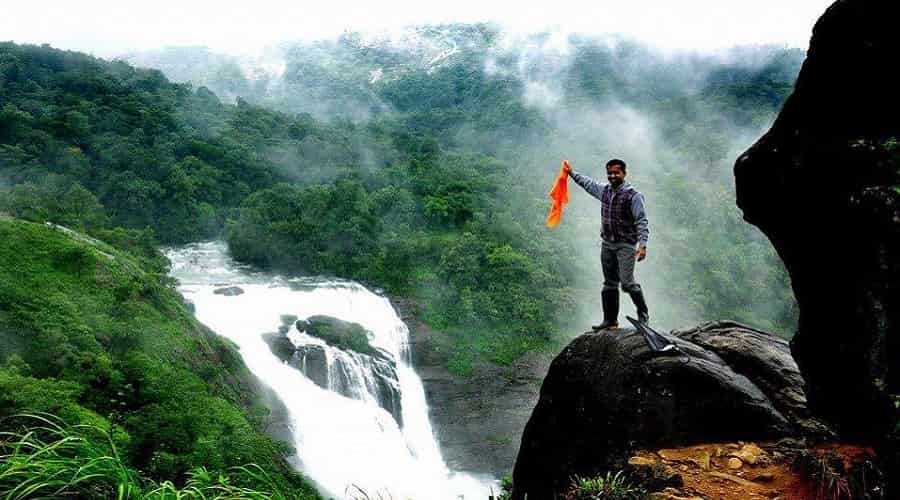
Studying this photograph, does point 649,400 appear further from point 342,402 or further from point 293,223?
point 293,223

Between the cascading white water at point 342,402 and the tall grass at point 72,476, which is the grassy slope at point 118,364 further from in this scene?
the tall grass at point 72,476

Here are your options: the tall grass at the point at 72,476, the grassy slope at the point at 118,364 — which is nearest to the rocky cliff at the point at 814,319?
the tall grass at the point at 72,476

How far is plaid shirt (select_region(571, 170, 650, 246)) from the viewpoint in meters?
6.26

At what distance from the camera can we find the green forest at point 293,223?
46.1ft

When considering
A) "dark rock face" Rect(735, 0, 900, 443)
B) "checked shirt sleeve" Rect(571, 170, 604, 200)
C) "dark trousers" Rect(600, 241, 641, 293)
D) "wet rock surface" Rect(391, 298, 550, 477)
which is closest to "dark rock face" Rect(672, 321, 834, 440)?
"dark rock face" Rect(735, 0, 900, 443)

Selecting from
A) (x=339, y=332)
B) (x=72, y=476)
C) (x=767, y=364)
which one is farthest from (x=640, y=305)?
(x=339, y=332)

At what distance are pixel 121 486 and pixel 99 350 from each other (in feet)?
46.4

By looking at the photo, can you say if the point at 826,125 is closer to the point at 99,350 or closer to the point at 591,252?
the point at 99,350

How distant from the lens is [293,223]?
116 ft

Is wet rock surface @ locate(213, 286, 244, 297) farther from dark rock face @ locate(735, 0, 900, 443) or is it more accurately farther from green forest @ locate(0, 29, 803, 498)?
dark rock face @ locate(735, 0, 900, 443)

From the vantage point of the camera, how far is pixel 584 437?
6.24m

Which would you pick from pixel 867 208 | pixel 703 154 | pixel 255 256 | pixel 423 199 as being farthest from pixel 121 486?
pixel 703 154

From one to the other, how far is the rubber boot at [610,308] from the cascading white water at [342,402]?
9.57m

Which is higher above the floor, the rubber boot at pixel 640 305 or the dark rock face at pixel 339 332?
the rubber boot at pixel 640 305
